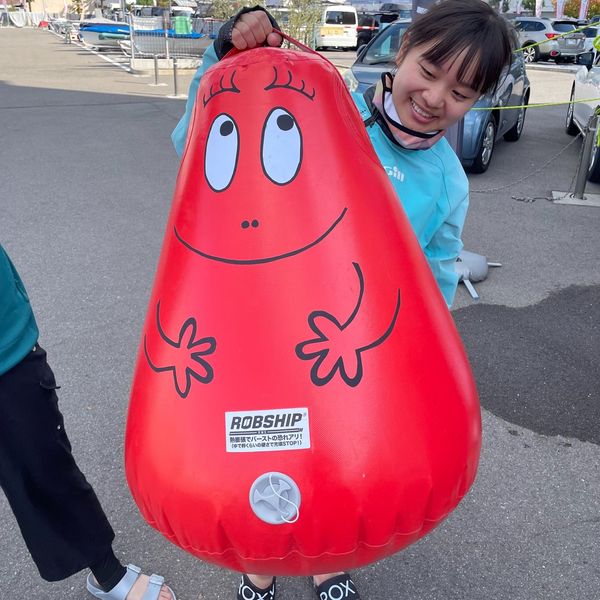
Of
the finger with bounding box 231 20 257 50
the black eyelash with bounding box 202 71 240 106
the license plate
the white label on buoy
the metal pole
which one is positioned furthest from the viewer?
the license plate

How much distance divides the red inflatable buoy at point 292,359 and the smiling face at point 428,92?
0.78 ft

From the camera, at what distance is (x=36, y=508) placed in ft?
5.32

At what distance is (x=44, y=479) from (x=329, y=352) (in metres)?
0.90

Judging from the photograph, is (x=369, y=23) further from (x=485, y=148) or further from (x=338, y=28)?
(x=485, y=148)

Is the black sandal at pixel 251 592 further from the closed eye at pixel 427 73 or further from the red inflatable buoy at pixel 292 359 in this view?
the closed eye at pixel 427 73

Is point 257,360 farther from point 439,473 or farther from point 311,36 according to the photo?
point 311,36

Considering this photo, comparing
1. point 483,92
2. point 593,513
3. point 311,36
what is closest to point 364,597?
point 593,513

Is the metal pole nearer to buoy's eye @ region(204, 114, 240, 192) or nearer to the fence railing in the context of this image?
buoy's eye @ region(204, 114, 240, 192)

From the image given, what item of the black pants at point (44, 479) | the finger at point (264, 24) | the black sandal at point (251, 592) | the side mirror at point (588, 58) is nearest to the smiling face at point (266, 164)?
the finger at point (264, 24)

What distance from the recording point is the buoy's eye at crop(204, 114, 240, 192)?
131cm

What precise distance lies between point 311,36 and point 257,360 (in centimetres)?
1397

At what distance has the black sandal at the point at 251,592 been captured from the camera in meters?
1.88

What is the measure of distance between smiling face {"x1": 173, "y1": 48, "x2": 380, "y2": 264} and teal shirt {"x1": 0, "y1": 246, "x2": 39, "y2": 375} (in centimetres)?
48

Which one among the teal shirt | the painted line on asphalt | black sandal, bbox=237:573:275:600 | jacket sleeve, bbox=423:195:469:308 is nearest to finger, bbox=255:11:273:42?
jacket sleeve, bbox=423:195:469:308
